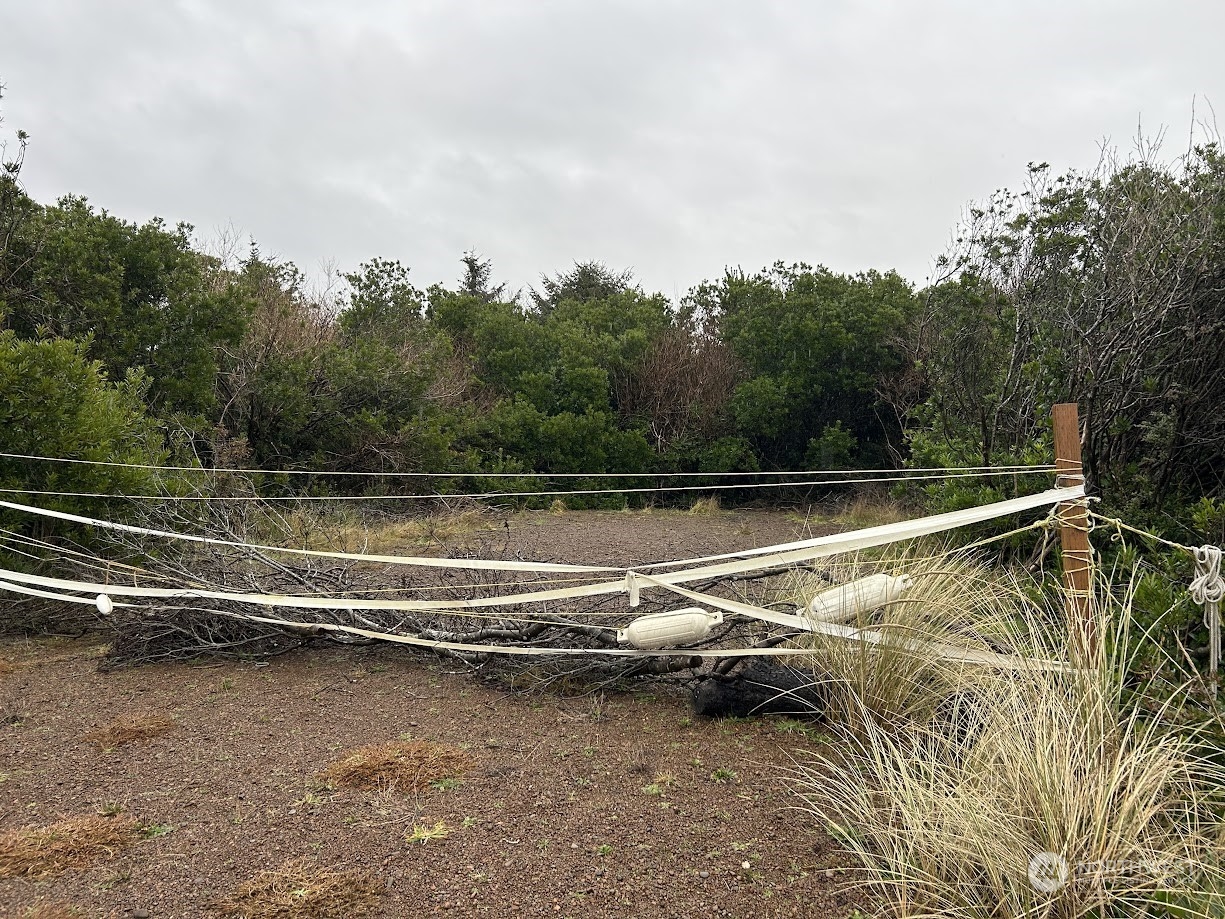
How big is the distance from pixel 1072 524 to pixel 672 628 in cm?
150

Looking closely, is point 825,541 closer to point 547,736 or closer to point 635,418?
point 547,736

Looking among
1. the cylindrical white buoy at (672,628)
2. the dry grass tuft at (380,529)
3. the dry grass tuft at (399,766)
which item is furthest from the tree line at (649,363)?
the dry grass tuft at (399,766)

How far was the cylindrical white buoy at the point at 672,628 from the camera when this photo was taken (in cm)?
322

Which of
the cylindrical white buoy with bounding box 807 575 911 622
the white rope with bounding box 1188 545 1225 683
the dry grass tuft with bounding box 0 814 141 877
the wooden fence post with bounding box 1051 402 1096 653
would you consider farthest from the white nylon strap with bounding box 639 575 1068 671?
the dry grass tuft with bounding box 0 814 141 877

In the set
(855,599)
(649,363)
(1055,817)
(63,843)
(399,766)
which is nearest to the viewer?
(1055,817)

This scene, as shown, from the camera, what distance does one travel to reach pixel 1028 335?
5.99m

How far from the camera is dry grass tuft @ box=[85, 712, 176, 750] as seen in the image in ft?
10.9

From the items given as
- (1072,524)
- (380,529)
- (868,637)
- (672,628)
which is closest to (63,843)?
(672,628)

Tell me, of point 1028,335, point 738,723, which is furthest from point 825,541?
point 1028,335

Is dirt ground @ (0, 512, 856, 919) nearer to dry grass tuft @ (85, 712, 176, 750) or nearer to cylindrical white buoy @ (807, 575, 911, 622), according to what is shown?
dry grass tuft @ (85, 712, 176, 750)

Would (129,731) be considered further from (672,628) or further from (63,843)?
(672,628)

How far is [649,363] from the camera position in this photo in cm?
1434

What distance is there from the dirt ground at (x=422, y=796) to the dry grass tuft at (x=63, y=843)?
5cm

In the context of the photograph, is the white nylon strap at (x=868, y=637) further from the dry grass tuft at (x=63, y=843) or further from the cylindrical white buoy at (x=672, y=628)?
the dry grass tuft at (x=63, y=843)
